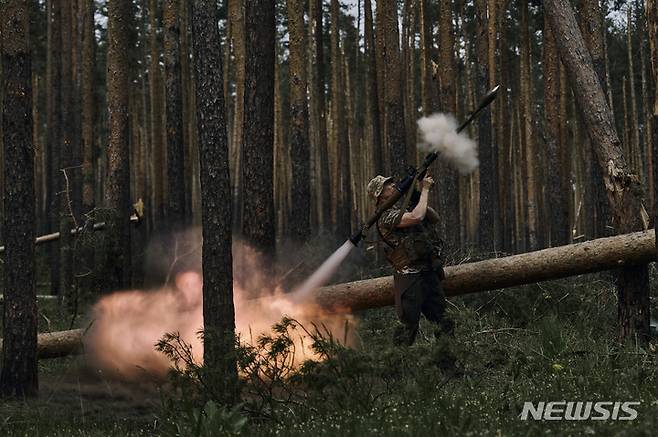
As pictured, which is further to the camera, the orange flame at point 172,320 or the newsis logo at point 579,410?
the orange flame at point 172,320

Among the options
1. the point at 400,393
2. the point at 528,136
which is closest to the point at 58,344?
the point at 400,393

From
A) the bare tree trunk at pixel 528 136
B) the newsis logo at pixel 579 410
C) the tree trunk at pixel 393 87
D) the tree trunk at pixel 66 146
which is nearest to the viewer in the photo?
the newsis logo at pixel 579 410

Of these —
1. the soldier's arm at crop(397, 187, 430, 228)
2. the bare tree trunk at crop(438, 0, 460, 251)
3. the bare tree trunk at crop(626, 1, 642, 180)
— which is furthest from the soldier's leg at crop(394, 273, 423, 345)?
the bare tree trunk at crop(626, 1, 642, 180)

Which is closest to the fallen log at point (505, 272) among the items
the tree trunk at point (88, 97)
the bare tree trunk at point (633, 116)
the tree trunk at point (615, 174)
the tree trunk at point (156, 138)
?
the tree trunk at point (615, 174)

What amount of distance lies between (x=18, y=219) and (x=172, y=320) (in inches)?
92.9

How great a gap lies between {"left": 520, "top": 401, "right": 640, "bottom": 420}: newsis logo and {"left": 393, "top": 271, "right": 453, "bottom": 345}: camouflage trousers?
2.72 meters

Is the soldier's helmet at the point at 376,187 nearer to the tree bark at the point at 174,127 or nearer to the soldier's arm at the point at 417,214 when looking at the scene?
the soldier's arm at the point at 417,214

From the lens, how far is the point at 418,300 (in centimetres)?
760

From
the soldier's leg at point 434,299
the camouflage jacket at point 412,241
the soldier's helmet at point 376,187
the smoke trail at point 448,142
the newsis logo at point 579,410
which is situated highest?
the smoke trail at point 448,142

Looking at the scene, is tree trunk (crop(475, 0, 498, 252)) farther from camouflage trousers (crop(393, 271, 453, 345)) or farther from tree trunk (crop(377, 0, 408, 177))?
camouflage trousers (crop(393, 271, 453, 345))

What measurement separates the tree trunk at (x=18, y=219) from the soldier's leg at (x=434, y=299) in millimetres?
4125

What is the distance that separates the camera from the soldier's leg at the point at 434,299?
25.3 ft

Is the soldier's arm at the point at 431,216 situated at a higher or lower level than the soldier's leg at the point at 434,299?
higher

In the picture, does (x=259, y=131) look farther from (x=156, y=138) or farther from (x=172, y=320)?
(x=156, y=138)
